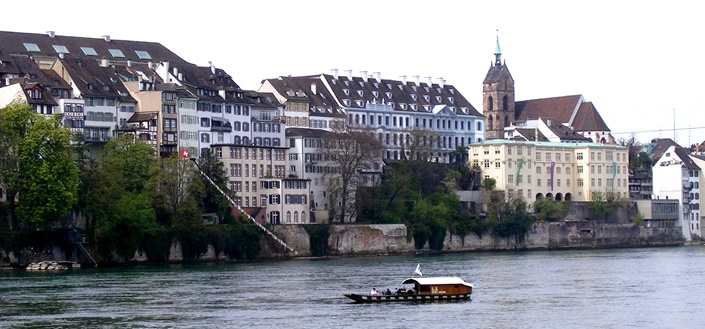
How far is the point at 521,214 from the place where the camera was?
146625 mm

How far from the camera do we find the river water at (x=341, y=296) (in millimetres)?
68625

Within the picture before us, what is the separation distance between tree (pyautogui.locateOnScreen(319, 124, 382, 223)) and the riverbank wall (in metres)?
3.51

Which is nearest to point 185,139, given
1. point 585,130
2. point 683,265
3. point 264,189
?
point 264,189

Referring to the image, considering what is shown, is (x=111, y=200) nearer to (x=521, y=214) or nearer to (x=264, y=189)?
(x=264, y=189)

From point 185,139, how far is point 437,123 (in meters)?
43.8

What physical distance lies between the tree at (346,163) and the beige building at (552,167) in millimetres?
24358

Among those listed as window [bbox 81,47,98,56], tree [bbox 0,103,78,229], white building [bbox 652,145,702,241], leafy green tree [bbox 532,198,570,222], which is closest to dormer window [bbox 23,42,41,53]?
window [bbox 81,47,98,56]

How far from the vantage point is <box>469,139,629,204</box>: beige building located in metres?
156

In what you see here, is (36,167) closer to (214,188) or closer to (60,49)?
(214,188)

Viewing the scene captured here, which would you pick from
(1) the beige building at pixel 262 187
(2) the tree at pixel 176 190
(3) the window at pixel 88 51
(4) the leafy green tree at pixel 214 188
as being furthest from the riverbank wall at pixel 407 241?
(3) the window at pixel 88 51

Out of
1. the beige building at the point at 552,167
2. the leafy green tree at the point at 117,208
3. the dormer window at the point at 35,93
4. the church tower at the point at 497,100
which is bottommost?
the leafy green tree at the point at 117,208

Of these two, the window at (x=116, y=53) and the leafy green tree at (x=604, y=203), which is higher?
the window at (x=116, y=53)

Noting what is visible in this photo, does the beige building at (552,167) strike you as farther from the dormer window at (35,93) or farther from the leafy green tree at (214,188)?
the dormer window at (35,93)

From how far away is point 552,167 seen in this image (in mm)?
162125
